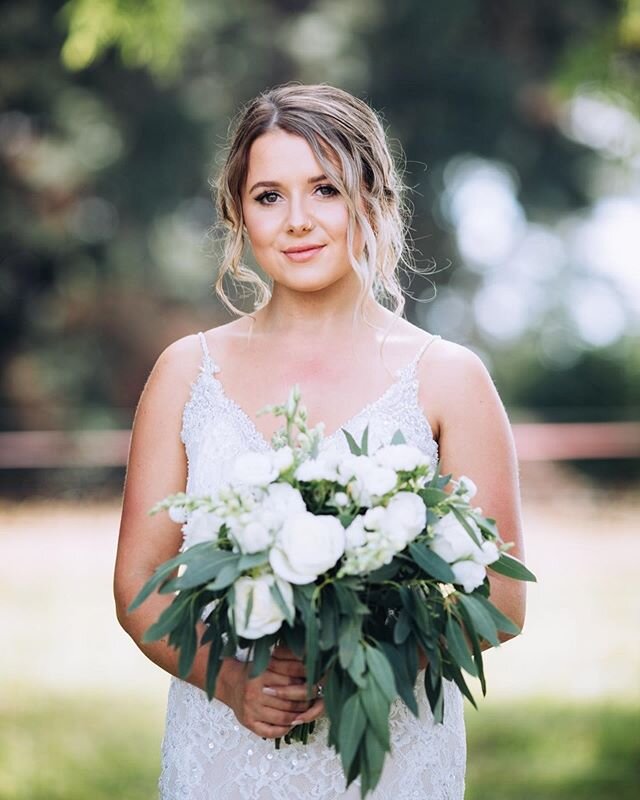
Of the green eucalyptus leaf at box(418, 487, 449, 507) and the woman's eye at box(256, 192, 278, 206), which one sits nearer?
the green eucalyptus leaf at box(418, 487, 449, 507)

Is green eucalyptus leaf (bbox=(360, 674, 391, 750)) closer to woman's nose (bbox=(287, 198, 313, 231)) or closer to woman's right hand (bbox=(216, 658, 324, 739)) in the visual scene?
woman's right hand (bbox=(216, 658, 324, 739))

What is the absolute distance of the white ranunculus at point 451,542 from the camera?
2297 millimetres

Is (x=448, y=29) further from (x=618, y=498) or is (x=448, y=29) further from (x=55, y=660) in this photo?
(x=55, y=660)

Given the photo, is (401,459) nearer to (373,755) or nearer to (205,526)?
(205,526)

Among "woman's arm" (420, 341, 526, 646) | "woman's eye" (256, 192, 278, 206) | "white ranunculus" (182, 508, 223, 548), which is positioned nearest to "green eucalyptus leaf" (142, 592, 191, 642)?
"white ranunculus" (182, 508, 223, 548)

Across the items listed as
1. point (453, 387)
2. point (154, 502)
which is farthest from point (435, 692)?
point (154, 502)

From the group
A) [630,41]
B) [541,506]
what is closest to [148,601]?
[630,41]

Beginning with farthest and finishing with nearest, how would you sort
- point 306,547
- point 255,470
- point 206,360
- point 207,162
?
point 207,162 → point 206,360 → point 255,470 → point 306,547

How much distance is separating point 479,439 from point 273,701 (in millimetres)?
772

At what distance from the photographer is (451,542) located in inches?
90.4

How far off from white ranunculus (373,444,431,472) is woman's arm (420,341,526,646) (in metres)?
0.49

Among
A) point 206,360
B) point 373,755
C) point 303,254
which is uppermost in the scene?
point 303,254

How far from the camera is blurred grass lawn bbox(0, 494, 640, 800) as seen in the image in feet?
20.3

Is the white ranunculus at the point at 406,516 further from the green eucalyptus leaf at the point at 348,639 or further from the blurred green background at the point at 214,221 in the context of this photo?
the blurred green background at the point at 214,221
